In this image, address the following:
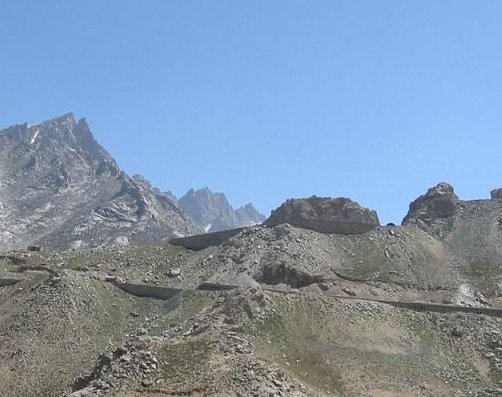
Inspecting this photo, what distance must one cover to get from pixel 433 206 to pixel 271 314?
6020 cm

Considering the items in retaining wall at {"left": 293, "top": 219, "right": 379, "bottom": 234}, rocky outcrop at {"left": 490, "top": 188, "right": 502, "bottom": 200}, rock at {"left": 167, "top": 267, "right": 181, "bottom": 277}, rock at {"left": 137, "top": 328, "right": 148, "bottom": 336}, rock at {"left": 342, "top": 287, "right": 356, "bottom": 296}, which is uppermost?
rocky outcrop at {"left": 490, "top": 188, "right": 502, "bottom": 200}

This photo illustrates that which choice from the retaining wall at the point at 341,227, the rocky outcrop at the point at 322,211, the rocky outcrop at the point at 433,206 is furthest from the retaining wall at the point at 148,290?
the rocky outcrop at the point at 433,206

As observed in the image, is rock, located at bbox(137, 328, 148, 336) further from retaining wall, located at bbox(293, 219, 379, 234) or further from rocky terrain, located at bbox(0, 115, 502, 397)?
retaining wall, located at bbox(293, 219, 379, 234)

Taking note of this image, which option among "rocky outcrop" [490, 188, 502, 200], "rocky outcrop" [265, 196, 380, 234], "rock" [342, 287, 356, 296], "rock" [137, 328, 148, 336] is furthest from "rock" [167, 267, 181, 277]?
"rocky outcrop" [490, 188, 502, 200]

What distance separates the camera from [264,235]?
10969 cm

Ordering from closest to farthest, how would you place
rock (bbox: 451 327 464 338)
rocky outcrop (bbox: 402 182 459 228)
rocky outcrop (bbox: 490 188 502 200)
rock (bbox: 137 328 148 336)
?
rock (bbox: 451 327 464 338) → rock (bbox: 137 328 148 336) → rocky outcrop (bbox: 402 182 459 228) → rocky outcrop (bbox: 490 188 502 200)

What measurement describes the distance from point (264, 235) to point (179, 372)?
49960mm

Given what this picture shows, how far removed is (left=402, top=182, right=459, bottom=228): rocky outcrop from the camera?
124662mm

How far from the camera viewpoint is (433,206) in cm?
12812

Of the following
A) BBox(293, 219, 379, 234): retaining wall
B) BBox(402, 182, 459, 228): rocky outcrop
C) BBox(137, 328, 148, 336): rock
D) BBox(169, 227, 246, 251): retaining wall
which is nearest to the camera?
BBox(137, 328, 148, 336): rock

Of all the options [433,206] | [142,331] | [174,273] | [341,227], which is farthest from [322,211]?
[142,331]

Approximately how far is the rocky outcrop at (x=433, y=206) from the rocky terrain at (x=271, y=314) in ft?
1.75

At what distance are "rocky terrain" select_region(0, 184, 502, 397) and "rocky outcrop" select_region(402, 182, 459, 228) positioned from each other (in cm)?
53

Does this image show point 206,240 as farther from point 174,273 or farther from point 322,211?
point 322,211
